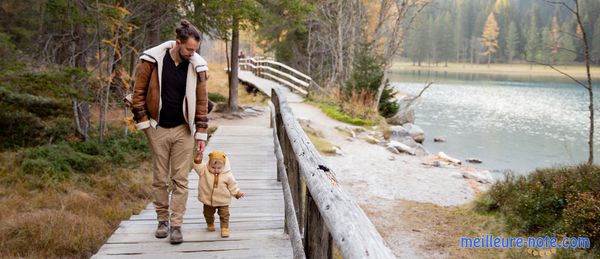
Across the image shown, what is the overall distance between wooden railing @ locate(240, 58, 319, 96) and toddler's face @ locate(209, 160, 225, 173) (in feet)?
52.7

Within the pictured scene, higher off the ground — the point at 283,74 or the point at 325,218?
the point at 283,74

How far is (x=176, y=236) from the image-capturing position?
3670 mm

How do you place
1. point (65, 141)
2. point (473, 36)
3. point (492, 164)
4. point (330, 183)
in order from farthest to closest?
point (473, 36)
point (492, 164)
point (65, 141)
point (330, 183)

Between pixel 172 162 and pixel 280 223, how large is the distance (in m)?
1.18

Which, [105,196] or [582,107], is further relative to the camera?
[582,107]

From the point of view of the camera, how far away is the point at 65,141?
356 inches

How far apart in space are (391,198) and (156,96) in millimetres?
5447

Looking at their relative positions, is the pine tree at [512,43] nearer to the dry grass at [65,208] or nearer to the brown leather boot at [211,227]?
the dry grass at [65,208]

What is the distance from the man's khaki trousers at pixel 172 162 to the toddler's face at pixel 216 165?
207 millimetres

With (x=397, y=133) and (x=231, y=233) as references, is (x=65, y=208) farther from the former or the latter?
(x=397, y=133)

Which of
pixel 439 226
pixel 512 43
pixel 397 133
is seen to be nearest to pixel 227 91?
pixel 397 133

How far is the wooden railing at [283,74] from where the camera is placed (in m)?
20.6

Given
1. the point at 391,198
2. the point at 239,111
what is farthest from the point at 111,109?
the point at 391,198

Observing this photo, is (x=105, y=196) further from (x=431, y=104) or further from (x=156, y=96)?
(x=431, y=104)
